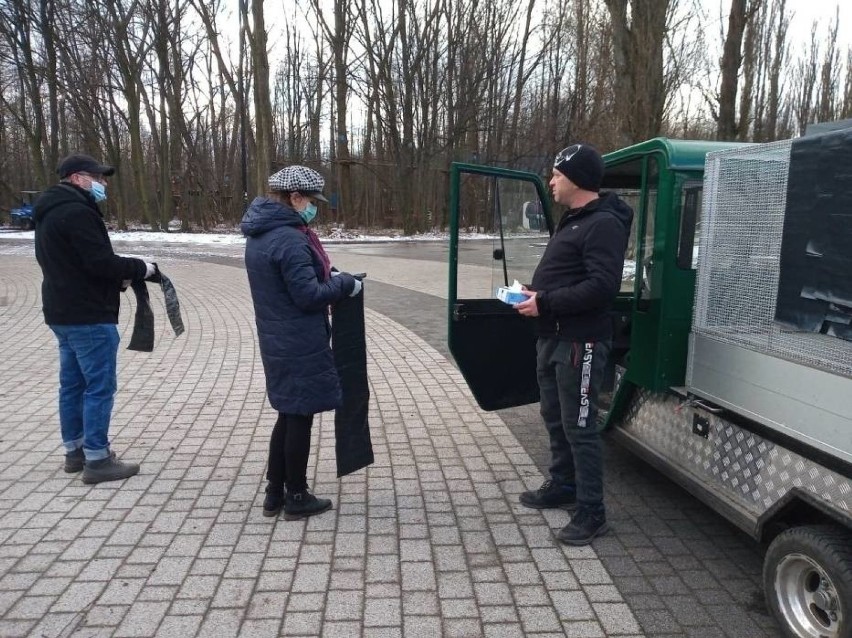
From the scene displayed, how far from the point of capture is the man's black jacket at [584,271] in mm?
2900

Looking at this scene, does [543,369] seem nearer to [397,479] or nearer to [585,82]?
[397,479]

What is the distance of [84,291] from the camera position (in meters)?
3.65

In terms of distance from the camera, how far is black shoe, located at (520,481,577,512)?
3.65 m

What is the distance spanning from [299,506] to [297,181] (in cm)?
173

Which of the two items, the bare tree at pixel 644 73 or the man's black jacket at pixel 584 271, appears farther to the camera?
the bare tree at pixel 644 73

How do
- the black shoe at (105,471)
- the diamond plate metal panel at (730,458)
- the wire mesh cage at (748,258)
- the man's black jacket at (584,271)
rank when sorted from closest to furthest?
the diamond plate metal panel at (730,458) < the wire mesh cage at (748,258) < the man's black jacket at (584,271) < the black shoe at (105,471)

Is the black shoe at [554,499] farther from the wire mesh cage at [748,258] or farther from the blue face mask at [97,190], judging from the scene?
the blue face mask at [97,190]

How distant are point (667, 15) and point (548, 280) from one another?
502 inches

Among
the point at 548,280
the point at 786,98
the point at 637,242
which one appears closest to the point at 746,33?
the point at 637,242

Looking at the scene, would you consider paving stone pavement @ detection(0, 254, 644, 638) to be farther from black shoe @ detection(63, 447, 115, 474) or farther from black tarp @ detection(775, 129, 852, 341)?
black tarp @ detection(775, 129, 852, 341)

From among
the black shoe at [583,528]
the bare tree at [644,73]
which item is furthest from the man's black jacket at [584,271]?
the bare tree at [644,73]

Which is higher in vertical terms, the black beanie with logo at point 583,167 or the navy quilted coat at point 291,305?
the black beanie with logo at point 583,167

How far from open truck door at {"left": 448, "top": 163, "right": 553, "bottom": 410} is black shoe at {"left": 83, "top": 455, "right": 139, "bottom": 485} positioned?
2149 millimetres

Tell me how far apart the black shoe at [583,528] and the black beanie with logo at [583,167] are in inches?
63.8
